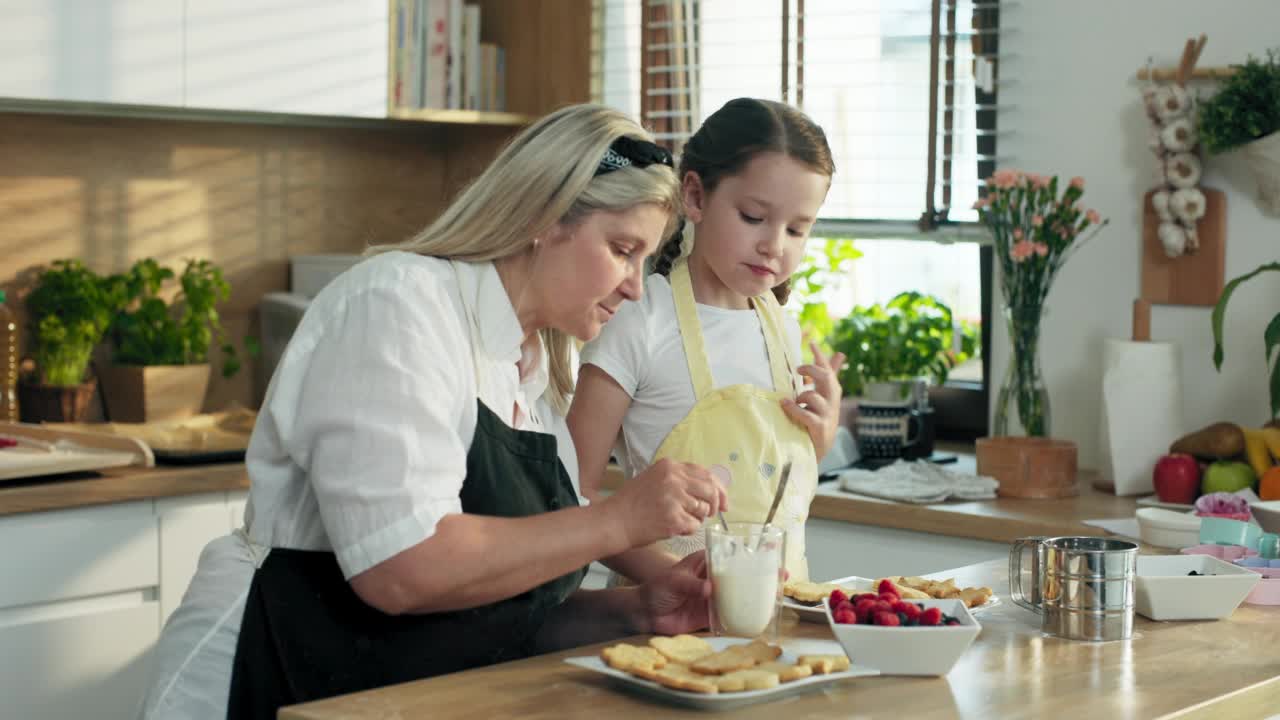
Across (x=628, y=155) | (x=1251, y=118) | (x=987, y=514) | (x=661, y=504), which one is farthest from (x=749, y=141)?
(x=1251, y=118)

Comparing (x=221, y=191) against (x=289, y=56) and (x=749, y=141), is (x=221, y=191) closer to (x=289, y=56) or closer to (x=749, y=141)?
(x=289, y=56)

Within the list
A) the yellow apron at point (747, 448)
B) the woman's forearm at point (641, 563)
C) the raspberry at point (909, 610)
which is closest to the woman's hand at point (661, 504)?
the raspberry at point (909, 610)

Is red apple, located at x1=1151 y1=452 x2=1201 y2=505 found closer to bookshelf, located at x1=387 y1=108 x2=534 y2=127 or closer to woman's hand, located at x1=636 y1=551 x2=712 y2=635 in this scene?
woman's hand, located at x1=636 y1=551 x2=712 y2=635

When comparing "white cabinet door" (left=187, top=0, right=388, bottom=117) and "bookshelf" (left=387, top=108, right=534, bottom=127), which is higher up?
"white cabinet door" (left=187, top=0, right=388, bottom=117)

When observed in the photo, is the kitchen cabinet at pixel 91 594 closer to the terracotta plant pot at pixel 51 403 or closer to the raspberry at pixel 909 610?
the terracotta plant pot at pixel 51 403

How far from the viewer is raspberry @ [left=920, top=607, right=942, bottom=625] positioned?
1.47 meters

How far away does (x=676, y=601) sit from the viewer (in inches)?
67.2

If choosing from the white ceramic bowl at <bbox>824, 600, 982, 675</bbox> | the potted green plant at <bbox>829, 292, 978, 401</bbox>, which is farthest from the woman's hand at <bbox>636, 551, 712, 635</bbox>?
the potted green plant at <bbox>829, 292, 978, 401</bbox>

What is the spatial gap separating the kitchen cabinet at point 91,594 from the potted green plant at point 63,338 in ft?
1.99

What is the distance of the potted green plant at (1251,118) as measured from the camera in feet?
9.14

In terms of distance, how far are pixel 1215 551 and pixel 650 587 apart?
77 centimetres

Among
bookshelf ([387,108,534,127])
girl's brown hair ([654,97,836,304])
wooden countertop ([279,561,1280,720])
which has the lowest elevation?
wooden countertop ([279,561,1280,720])

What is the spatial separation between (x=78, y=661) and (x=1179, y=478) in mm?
1991

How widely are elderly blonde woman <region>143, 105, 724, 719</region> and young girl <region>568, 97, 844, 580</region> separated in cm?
26
